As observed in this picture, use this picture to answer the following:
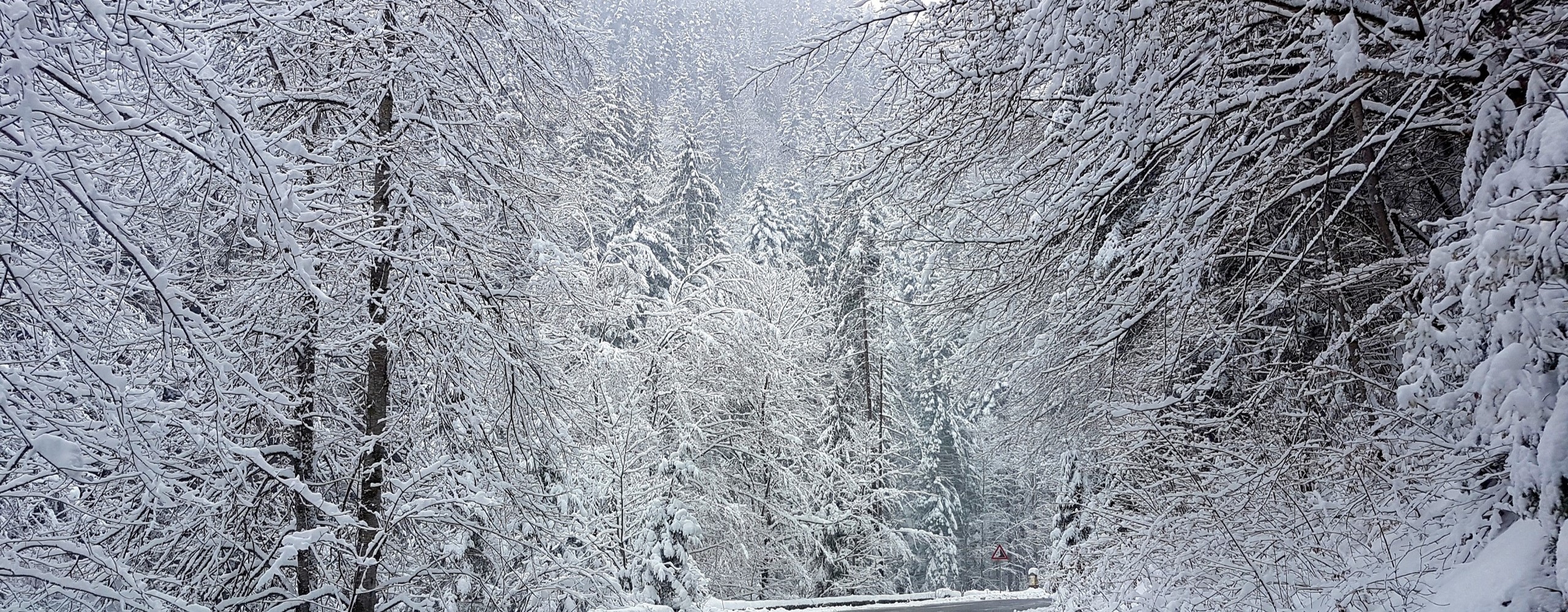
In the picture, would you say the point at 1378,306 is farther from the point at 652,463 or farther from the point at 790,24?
the point at 790,24

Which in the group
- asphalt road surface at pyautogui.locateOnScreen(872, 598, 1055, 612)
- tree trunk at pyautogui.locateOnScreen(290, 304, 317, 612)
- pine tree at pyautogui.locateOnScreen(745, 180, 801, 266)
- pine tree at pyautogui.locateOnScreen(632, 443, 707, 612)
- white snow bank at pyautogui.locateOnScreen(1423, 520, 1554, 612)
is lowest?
asphalt road surface at pyautogui.locateOnScreen(872, 598, 1055, 612)

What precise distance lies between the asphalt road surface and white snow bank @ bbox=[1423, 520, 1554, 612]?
13986mm

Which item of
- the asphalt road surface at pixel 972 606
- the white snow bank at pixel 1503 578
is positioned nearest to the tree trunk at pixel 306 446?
the white snow bank at pixel 1503 578

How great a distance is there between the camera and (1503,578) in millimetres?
3367

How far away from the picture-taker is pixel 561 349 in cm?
740

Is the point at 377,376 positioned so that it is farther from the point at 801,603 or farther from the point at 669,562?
the point at 801,603

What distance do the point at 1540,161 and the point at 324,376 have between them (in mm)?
6663

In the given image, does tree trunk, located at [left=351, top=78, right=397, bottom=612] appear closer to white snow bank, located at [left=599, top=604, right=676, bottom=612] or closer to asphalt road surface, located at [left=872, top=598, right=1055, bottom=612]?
white snow bank, located at [left=599, top=604, right=676, bottom=612]

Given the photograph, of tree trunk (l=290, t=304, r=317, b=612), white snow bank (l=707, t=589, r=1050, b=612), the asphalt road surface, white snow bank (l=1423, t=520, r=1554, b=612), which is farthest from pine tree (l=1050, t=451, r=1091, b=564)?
tree trunk (l=290, t=304, r=317, b=612)

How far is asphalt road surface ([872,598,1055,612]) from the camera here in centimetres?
1730

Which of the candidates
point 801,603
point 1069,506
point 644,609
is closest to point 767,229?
point 801,603

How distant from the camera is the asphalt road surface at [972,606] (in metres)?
17.3

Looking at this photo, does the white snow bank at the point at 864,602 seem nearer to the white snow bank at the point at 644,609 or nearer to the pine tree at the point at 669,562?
the pine tree at the point at 669,562

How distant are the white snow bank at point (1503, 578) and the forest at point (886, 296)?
0.09 ft
